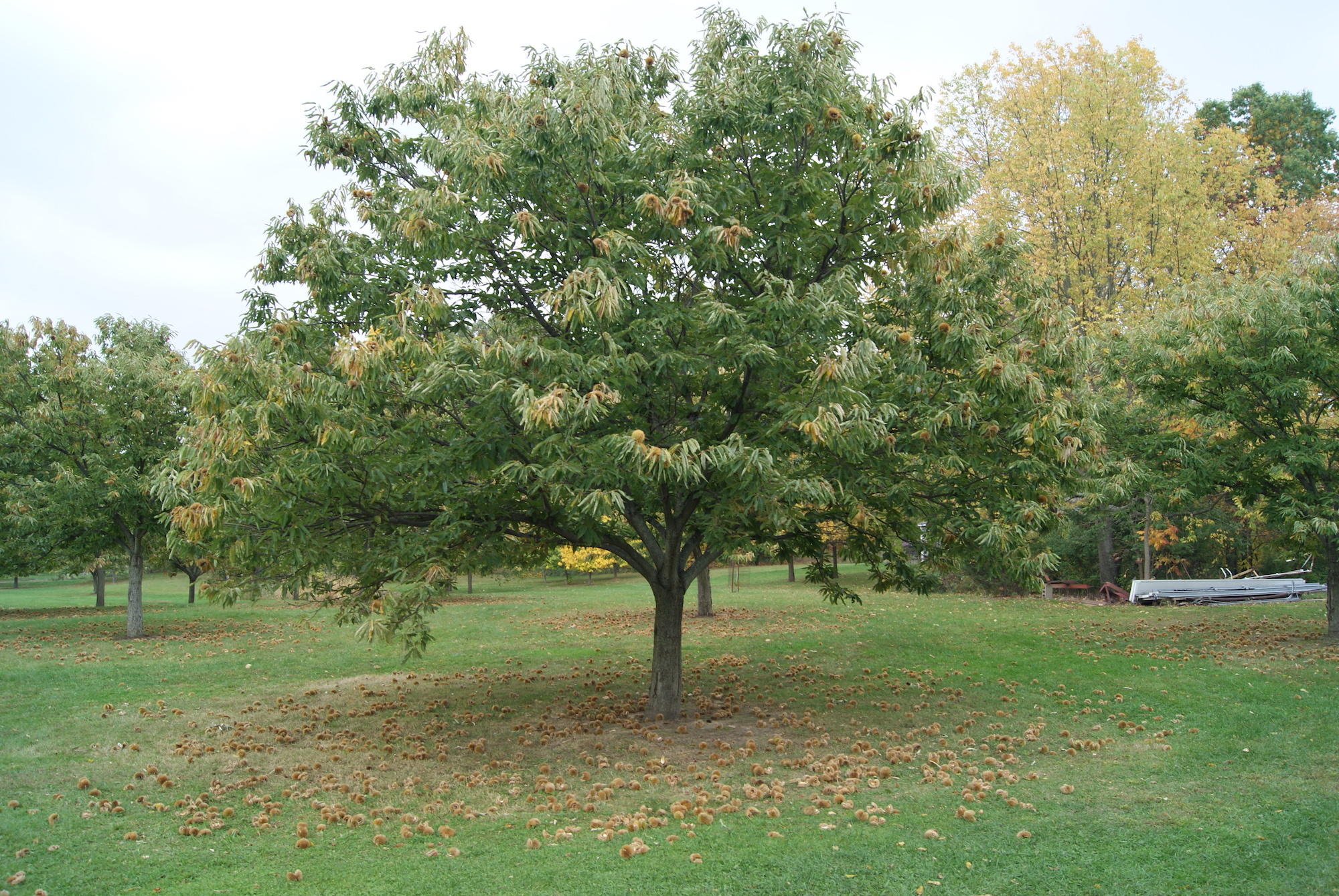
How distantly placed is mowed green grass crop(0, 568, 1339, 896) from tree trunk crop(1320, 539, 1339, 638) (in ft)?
1.69

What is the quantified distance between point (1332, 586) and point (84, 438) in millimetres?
23225

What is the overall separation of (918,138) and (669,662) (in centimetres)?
624

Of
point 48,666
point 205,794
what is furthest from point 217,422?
point 48,666

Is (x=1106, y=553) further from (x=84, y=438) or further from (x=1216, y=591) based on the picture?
(x=84, y=438)

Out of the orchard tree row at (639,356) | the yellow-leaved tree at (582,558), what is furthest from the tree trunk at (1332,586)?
the yellow-leaved tree at (582,558)

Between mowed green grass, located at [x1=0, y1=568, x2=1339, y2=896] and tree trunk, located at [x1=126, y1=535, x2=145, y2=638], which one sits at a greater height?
tree trunk, located at [x1=126, y1=535, x2=145, y2=638]

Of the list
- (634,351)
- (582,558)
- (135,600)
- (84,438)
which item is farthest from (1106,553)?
(84,438)

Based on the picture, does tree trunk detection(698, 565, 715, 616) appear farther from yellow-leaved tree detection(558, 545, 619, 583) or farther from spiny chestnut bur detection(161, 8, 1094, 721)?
spiny chestnut bur detection(161, 8, 1094, 721)

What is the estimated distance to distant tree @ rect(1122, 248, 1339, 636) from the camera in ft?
41.2

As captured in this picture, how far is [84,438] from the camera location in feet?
57.5

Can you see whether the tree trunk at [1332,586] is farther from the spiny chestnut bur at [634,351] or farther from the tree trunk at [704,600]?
the tree trunk at [704,600]

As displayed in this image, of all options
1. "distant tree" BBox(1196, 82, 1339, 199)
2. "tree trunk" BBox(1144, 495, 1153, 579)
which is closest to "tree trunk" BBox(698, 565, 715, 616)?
"tree trunk" BBox(1144, 495, 1153, 579)

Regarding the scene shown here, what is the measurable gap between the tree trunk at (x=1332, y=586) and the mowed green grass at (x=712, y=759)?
52 centimetres

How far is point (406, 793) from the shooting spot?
24.2ft
